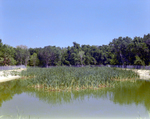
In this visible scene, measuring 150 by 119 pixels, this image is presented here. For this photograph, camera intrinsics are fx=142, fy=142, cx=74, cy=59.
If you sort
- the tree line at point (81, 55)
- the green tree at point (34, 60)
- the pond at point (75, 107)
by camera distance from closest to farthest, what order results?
the pond at point (75, 107)
the tree line at point (81, 55)
the green tree at point (34, 60)

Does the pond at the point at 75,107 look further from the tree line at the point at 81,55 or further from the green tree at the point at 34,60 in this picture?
the green tree at the point at 34,60

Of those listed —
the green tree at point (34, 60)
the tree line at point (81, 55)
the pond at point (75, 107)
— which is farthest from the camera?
the green tree at point (34, 60)

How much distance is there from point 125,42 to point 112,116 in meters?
32.6

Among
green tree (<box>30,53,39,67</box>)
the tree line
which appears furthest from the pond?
green tree (<box>30,53,39,67</box>)

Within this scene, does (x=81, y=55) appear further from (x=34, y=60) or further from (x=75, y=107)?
A: (x=75, y=107)

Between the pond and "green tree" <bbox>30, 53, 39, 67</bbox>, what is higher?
"green tree" <bbox>30, 53, 39, 67</bbox>

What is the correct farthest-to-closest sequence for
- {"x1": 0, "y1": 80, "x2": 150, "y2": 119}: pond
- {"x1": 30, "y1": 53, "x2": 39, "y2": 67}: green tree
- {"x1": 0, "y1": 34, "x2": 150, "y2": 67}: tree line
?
{"x1": 30, "y1": 53, "x2": 39, "y2": 67}: green tree → {"x1": 0, "y1": 34, "x2": 150, "y2": 67}: tree line → {"x1": 0, "y1": 80, "x2": 150, "y2": 119}: pond

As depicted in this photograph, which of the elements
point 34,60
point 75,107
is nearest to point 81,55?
point 34,60

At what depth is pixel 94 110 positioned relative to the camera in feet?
25.7

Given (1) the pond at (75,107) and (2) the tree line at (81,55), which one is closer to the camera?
(1) the pond at (75,107)

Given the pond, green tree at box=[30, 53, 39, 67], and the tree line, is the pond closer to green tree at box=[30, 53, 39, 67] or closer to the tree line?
the tree line

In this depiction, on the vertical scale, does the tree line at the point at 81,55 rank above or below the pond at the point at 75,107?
above

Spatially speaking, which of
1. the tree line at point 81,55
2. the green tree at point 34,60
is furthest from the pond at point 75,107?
the green tree at point 34,60

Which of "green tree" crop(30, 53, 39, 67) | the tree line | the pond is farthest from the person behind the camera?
"green tree" crop(30, 53, 39, 67)
